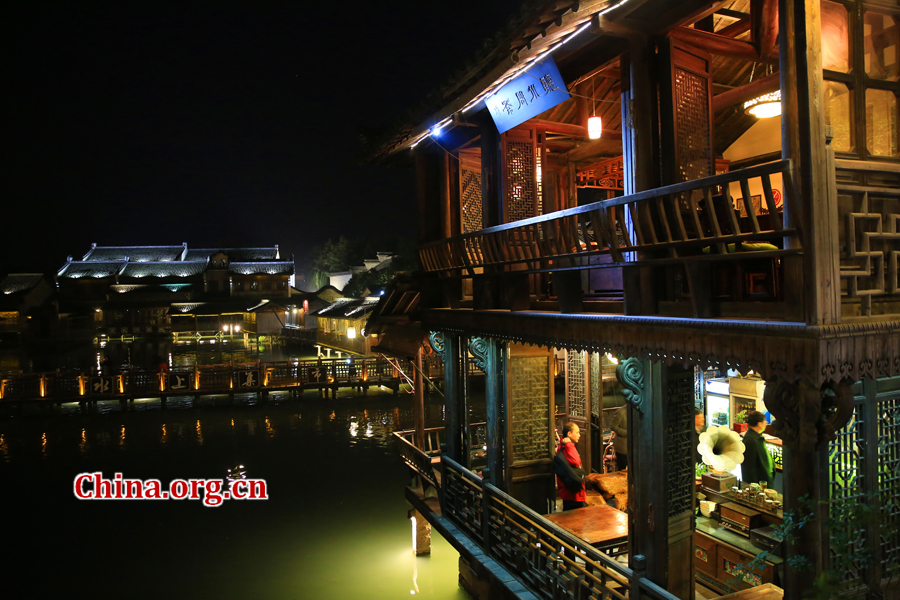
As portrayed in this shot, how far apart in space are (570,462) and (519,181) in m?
4.45

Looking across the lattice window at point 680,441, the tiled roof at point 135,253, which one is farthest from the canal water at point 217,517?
the tiled roof at point 135,253

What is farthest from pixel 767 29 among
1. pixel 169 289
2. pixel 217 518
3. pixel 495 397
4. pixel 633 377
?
pixel 169 289

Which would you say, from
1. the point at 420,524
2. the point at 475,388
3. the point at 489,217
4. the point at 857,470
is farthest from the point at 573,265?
the point at 475,388

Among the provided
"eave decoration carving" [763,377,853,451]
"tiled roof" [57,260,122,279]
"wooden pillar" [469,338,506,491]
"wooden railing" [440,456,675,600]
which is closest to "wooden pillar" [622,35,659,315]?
"eave decoration carving" [763,377,853,451]

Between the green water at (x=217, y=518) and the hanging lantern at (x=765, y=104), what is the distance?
9.52 m

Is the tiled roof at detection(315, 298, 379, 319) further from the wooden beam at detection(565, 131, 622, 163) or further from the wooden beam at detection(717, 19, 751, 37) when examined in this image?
the wooden beam at detection(717, 19, 751, 37)

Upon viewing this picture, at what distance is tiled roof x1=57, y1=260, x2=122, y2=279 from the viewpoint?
63.0 m

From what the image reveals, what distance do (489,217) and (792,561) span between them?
5.35 metres

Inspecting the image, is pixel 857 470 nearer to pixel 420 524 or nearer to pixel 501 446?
pixel 501 446

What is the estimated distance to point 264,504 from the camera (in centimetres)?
1555

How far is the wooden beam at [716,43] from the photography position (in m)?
5.12

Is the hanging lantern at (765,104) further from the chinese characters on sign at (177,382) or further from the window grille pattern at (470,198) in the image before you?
the chinese characters on sign at (177,382)

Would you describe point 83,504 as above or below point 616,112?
below

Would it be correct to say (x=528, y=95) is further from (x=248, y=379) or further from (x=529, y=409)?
(x=248, y=379)
